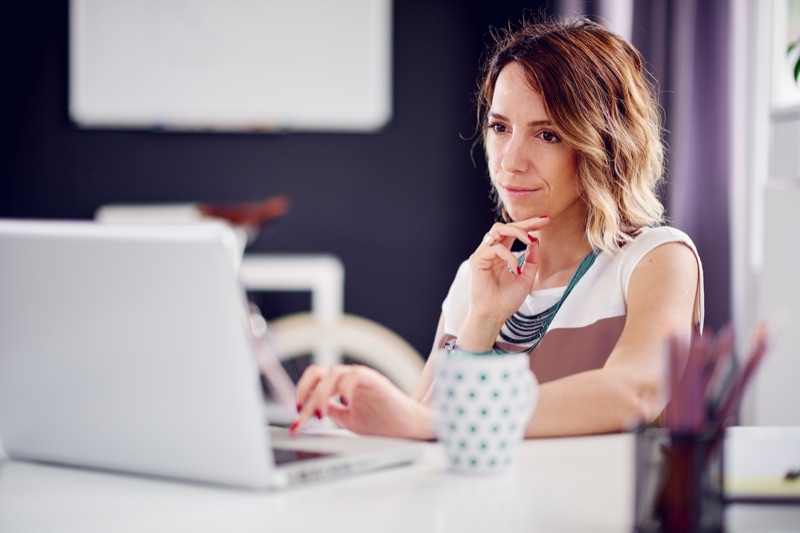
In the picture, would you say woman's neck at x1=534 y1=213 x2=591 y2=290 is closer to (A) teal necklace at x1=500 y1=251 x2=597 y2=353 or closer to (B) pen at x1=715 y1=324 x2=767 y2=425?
(A) teal necklace at x1=500 y1=251 x2=597 y2=353

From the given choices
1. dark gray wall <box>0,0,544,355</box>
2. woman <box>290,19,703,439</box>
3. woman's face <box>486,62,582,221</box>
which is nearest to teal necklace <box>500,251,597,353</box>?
woman <box>290,19,703,439</box>

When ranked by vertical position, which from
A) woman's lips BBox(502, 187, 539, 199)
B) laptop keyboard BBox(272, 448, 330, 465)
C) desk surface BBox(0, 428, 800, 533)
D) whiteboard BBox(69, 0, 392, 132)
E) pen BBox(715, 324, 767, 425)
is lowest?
desk surface BBox(0, 428, 800, 533)

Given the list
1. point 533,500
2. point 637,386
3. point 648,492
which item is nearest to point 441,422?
point 533,500

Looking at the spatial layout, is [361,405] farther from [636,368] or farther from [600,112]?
[600,112]

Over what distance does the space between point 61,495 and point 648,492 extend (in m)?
0.48

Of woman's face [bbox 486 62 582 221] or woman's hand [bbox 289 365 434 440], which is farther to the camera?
woman's face [bbox 486 62 582 221]

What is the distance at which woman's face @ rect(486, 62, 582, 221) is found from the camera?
158cm

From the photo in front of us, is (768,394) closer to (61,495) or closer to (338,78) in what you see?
(61,495)

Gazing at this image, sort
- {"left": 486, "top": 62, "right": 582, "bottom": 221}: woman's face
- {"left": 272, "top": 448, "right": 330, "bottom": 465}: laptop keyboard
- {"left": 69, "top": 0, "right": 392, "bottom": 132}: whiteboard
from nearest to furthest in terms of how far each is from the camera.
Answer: {"left": 272, "top": 448, "right": 330, "bottom": 465}: laptop keyboard → {"left": 486, "top": 62, "right": 582, "bottom": 221}: woman's face → {"left": 69, "top": 0, "right": 392, "bottom": 132}: whiteboard

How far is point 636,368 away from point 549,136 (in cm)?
50

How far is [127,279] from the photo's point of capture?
2.61ft

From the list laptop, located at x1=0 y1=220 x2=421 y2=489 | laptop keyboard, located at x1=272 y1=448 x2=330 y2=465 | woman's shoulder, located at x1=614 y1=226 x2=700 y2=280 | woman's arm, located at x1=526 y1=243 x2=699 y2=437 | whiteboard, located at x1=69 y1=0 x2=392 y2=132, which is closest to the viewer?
laptop, located at x1=0 y1=220 x2=421 y2=489

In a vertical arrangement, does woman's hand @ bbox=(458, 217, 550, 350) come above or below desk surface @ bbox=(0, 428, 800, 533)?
above

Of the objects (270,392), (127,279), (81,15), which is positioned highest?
(81,15)
